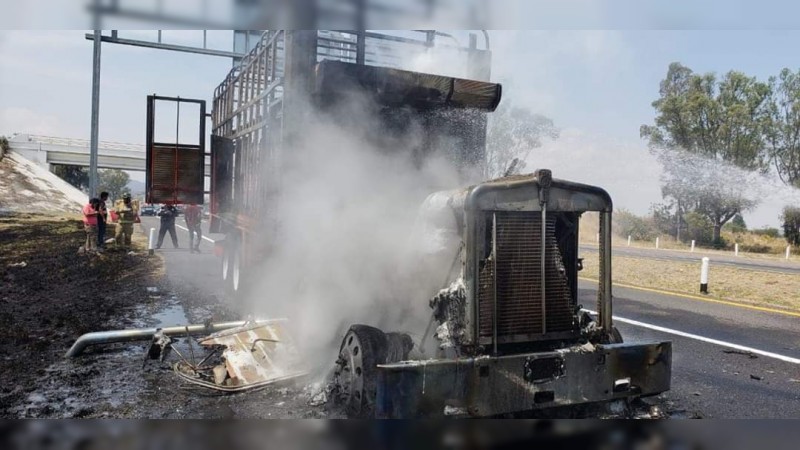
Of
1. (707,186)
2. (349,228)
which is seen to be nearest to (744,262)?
(707,186)

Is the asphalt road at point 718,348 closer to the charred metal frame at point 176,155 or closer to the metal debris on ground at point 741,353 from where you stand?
the metal debris on ground at point 741,353

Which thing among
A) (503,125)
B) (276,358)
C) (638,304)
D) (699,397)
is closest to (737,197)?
(638,304)

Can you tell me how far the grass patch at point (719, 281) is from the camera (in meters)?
10.7

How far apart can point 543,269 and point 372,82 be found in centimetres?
244

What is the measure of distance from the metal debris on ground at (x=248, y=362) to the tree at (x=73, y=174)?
59.2 m

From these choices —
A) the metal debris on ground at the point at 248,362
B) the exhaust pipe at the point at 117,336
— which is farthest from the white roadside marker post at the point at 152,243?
the metal debris on ground at the point at 248,362

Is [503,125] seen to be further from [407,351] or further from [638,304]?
[407,351]

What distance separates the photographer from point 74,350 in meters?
5.51

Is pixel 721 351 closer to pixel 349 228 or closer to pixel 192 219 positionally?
pixel 349 228

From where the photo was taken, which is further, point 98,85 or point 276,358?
point 98,85

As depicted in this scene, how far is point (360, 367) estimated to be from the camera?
142 inches

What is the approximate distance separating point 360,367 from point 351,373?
0.16m

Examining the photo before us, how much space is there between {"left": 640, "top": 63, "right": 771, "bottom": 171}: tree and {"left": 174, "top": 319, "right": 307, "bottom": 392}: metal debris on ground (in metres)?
28.2

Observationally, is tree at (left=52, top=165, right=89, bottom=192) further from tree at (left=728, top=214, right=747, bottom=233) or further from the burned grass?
tree at (left=728, top=214, right=747, bottom=233)
